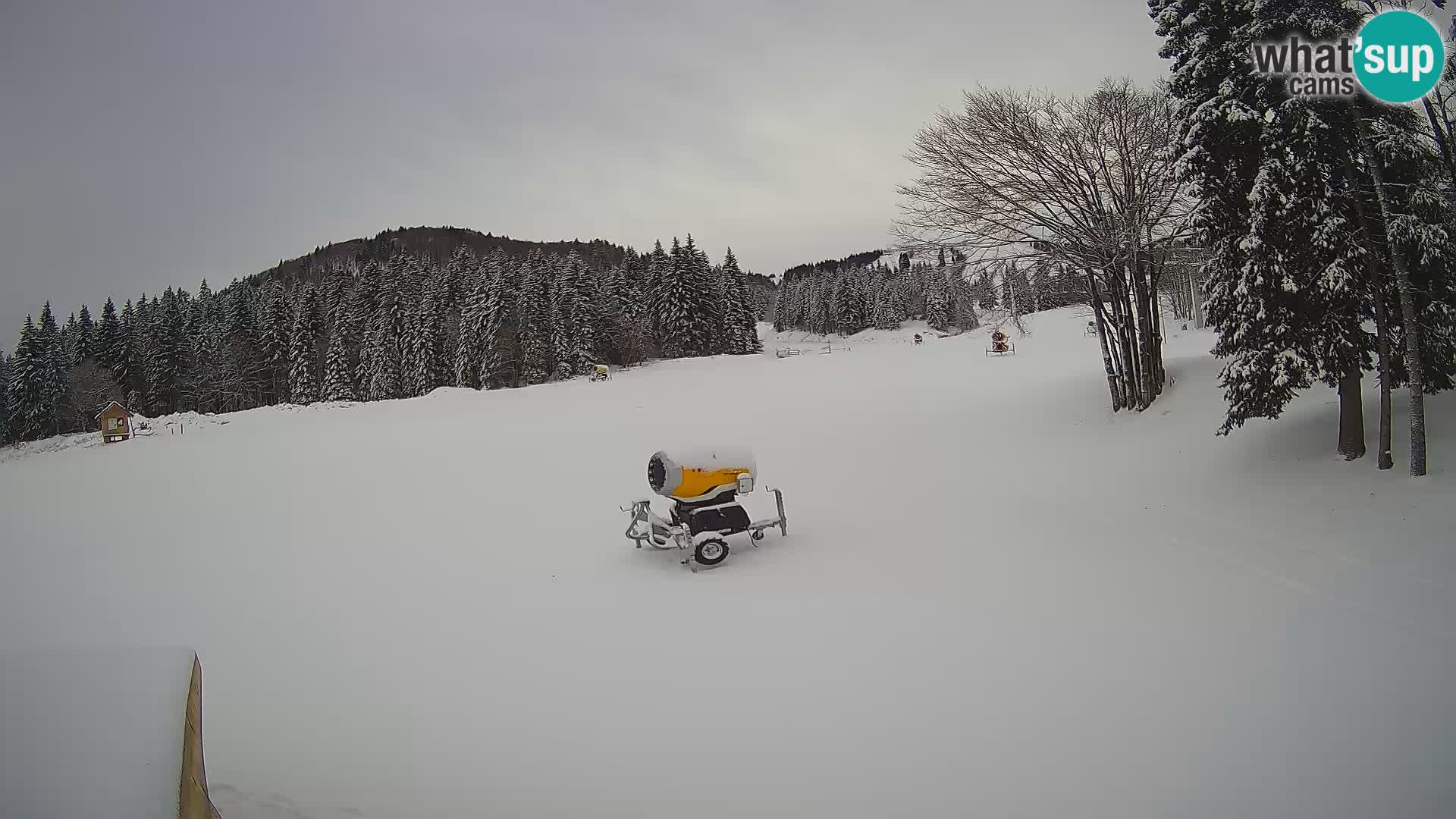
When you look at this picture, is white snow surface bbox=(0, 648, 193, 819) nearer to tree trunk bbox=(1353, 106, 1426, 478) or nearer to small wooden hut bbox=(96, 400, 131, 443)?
tree trunk bbox=(1353, 106, 1426, 478)

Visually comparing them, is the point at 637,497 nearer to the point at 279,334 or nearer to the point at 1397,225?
the point at 1397,225

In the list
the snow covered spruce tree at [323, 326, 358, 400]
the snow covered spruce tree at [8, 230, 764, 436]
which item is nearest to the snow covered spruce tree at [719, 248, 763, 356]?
the snow covered spruce tree at [8, 230, 764, 436]

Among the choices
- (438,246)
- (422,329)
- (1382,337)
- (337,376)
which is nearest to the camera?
(1382,337)

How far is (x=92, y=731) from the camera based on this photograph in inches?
84.7

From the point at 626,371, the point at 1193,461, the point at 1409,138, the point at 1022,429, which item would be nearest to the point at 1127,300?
the point at 1022,429

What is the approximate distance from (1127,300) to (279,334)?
5786 cm

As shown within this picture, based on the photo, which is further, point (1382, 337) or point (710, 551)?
point (1382, 337)

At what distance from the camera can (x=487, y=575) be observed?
8.04m

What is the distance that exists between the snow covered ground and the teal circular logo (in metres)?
4.20

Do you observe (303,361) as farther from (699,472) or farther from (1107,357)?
(1107,357)

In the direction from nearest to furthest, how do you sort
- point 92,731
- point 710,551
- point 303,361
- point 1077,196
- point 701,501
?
point 92,731, point 710,551, point 701,501, point 1077,196, point 303,361

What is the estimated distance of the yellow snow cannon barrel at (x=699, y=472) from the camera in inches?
307

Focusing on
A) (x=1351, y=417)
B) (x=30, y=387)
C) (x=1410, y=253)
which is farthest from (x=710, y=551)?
(x=1410, y=253)

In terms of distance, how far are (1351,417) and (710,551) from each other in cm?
878
